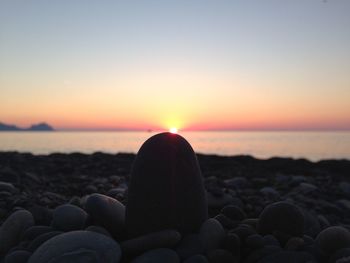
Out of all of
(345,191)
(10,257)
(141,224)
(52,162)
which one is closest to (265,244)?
(141,224)

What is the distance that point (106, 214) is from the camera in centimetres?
392

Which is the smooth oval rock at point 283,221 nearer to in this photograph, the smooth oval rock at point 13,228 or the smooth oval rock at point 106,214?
the smooth oval rock at point 106,214

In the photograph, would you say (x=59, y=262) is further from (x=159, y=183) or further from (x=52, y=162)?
(x=52, y=162)

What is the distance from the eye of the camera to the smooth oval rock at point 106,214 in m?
3.88

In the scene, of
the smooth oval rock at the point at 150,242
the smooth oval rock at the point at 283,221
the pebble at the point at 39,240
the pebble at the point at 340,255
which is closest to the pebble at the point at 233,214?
the smooth oval rock at the point at 283,221

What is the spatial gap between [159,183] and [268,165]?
33.6ft

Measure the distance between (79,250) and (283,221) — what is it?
6.57ft

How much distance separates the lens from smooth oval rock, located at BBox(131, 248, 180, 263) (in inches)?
124

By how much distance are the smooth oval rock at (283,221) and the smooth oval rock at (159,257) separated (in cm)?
114

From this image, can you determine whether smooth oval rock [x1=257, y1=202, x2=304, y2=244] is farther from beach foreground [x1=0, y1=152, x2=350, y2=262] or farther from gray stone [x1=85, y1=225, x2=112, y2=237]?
gray stone [x1=85, y1=225, x2=112, y2=237]

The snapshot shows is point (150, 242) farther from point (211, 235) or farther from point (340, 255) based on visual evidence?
point (340, 255)

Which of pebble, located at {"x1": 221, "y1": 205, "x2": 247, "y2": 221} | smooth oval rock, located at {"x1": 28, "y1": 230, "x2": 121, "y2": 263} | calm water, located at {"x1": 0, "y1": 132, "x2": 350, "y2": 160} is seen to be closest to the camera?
smooth oval rock, located at {"x1": 28, "y1": 230, "x2": 121, "y2": 263}

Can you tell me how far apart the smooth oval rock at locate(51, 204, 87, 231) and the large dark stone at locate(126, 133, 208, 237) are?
1.63 feet

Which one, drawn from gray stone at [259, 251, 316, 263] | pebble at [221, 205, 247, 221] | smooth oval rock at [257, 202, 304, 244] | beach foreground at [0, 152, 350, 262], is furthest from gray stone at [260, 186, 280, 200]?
gray stone at [259, 251, 316, 263]
